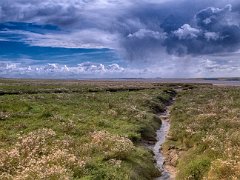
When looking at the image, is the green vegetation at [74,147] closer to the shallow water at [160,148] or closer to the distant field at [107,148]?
the distant field at [107,148]

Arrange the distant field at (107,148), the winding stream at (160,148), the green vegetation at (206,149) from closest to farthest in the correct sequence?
the green vegetation at (206,149)
the distant field at (107,148)
the winding stream at (160,148)

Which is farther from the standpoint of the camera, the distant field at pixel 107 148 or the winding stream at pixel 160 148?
the winding stream at pixel 160 148

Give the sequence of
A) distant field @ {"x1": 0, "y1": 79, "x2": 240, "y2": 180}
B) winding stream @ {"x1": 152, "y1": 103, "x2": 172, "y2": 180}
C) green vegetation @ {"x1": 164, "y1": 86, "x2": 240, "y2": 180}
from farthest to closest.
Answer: winding stream @ {"x1": 152, "y1": 103, "x2": 172, "y2": 180} < distant field @ {"x1": 0, "y1": 79, "x2": 240, "y2": 180} < green vegetation @ {"x1": 164, "y1": 86, "x2": 240, "y2": 180}

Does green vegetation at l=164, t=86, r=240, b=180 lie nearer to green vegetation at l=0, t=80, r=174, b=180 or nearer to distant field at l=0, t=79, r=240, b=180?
distant field at l=0, t=79, r=240, b=180

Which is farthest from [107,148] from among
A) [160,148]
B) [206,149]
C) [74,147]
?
[160,148]

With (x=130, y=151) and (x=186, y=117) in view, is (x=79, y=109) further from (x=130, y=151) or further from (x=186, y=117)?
(x=130, y=151)

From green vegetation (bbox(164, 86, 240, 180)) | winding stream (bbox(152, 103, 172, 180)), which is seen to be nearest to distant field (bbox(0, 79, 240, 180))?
green vegetation (bbox(164, 86, 240, 180))

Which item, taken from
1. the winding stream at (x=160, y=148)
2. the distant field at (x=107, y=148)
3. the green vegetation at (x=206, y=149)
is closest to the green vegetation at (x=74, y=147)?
the distant field at (x=107, y=148)

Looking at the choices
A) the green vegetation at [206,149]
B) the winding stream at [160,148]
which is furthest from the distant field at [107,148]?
the winding stream at [160,148]

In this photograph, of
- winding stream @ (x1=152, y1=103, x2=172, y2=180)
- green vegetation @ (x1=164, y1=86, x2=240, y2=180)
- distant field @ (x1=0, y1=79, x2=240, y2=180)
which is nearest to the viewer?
green vegetation @ (x1=164, y1=86, x2=240, y2=180)

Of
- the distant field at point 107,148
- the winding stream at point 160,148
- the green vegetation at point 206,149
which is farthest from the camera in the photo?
the winding stream at point 160,148

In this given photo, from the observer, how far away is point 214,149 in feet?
61.0

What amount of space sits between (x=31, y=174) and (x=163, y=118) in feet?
87.1

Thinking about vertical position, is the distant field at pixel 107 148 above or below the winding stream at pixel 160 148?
above
